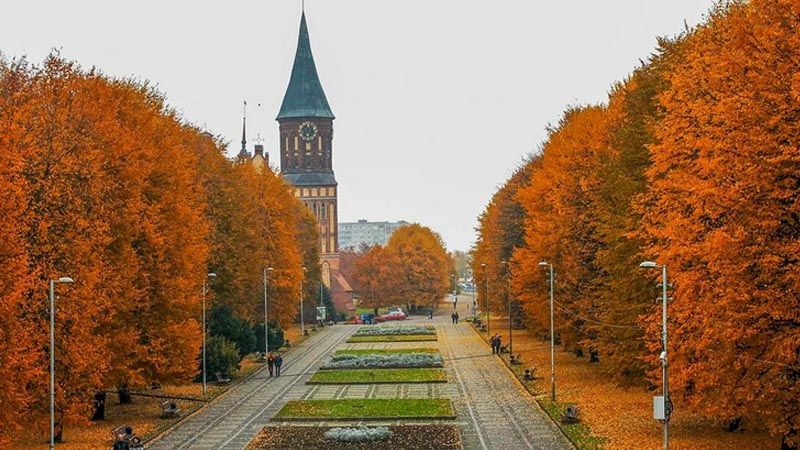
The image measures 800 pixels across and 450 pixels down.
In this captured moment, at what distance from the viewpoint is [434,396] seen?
5238 cm

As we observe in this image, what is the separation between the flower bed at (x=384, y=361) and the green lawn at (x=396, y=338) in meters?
19.3

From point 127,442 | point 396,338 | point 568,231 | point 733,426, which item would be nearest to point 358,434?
point 127,442

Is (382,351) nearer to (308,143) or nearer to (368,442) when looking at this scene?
(368,442)

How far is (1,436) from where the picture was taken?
32.4 meters

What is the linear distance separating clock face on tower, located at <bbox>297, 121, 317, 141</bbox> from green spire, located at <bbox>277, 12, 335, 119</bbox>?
4.61 feet

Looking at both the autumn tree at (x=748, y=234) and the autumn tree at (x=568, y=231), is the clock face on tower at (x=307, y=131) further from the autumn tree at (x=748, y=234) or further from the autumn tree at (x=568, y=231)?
the autumn tree at (x=748, y=234)

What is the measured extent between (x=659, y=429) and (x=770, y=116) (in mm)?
13830

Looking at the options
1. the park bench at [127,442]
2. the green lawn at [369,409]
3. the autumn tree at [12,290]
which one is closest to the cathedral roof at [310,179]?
the green lawn at [369,409]

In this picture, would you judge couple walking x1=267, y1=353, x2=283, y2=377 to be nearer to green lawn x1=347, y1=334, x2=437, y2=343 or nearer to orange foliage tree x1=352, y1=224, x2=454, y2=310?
green lawn x1=347, y1=334, x2=437, y2=343

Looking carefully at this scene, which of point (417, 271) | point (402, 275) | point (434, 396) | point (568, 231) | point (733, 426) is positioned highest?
point (568, 231)

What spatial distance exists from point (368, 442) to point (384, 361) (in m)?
29.5

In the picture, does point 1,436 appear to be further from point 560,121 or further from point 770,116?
Result: point 560,121

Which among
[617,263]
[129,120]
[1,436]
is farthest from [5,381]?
[617,263]

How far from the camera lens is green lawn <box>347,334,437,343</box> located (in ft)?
302
